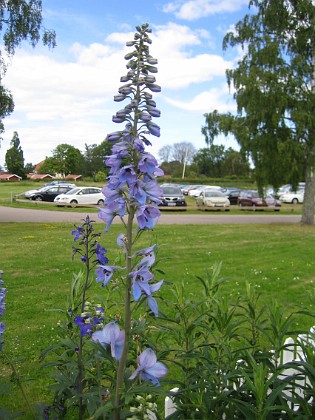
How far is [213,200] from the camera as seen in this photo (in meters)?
33.1

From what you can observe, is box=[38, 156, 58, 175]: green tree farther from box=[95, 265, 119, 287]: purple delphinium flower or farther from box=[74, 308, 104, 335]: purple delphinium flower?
box=[95, 265, 119, 287]: purple delphinium flower

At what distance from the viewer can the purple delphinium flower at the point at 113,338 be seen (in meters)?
1.64

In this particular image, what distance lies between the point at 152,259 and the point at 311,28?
19953 mm

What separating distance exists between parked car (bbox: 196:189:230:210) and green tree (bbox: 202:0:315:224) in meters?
13.1

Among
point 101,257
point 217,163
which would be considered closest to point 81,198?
point 101,257

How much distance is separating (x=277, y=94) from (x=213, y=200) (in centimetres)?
1554

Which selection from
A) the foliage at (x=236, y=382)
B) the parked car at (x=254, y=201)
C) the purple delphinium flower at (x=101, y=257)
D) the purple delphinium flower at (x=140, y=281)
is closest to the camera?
the purple delphinium flower at (x=140, y=281)

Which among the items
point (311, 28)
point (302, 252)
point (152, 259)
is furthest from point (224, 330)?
point (311, 28)

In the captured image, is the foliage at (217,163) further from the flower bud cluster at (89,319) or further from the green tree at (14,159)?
the flower bud cluster at (89,319)

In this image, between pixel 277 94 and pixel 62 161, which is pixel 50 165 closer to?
pixel 62 161

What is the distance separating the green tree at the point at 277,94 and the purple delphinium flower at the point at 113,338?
17491 mm

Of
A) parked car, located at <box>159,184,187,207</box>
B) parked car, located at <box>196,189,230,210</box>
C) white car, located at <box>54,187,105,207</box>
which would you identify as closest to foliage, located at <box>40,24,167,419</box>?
parked car, located at <box>159,184,187,207</box>

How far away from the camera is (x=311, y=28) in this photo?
18609 mm

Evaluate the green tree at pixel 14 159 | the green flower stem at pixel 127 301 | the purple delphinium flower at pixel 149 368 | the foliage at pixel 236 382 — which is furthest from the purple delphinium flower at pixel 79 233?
the green tree at pixel 14 159
